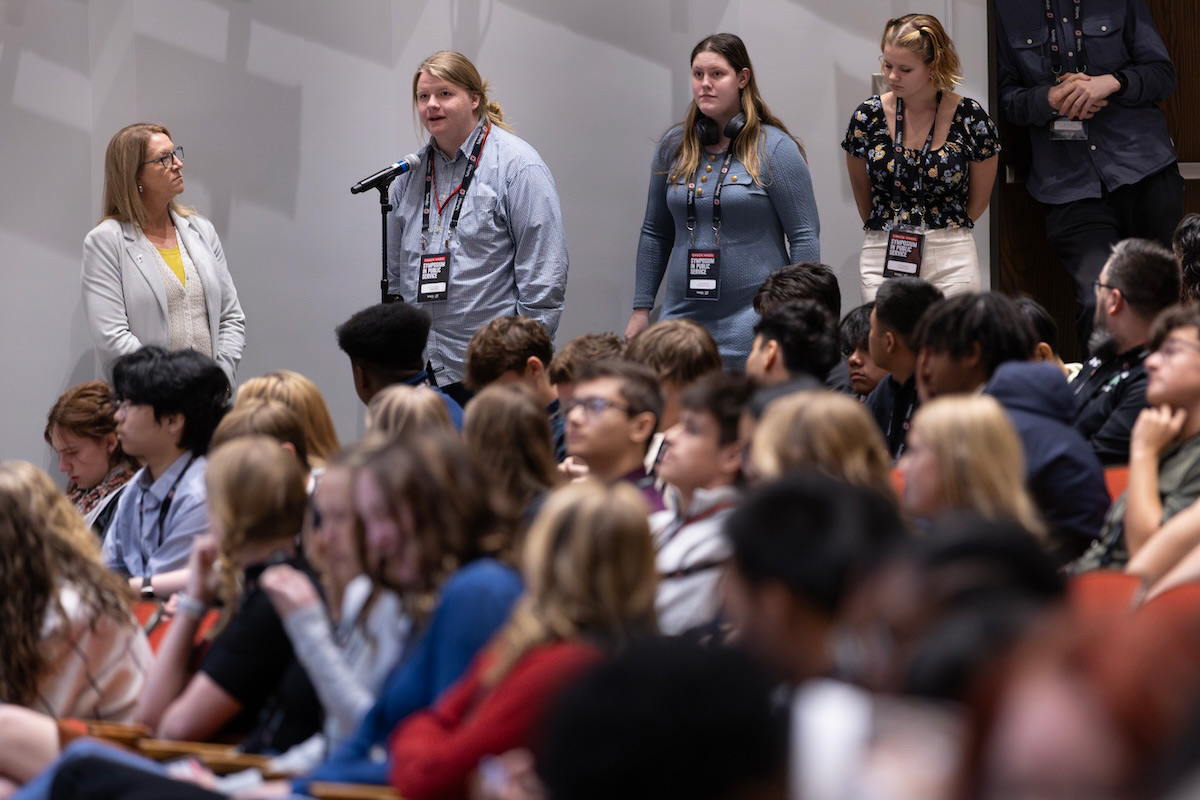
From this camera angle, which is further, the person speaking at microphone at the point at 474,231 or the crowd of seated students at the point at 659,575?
the person speaking at microphone at the point at 474,231

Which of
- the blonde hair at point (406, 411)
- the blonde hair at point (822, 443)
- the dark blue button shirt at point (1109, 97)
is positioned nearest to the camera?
the blonde hair at point (822, 443)

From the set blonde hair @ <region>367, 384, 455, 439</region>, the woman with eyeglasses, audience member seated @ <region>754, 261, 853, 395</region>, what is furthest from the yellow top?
blonde hair @ <region>367, 384, 455, 439</region>

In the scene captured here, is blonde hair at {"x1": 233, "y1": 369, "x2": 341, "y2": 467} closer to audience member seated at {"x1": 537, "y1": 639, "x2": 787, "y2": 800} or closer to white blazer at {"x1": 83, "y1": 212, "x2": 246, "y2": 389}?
white blazer at {"x1": 83, "y1": 212, "x2": 246, "y2": 389}

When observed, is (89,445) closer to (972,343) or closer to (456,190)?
(456,190)

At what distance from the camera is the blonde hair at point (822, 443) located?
226cm

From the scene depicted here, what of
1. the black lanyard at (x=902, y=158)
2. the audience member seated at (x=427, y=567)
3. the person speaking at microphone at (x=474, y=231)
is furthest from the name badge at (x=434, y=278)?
the audience member seated at (x=427, y=567)

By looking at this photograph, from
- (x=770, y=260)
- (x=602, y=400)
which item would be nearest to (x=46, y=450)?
(x=770, y=260)

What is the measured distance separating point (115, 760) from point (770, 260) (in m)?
3.20

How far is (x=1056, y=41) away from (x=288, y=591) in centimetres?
406

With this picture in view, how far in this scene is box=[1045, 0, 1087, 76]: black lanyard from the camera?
517 centimetres

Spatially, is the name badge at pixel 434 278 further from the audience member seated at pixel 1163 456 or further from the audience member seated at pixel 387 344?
the audience member seated at pixel 1163 456

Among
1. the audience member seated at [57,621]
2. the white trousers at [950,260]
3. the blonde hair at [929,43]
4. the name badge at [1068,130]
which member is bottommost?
the audience member seated at [57,621]

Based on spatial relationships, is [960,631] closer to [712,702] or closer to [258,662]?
[712,702]

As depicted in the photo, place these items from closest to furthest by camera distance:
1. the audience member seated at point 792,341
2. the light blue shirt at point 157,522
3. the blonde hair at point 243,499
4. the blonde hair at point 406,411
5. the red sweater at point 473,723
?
the red sweater at point 473,723 < the blonde hair at point 243,499 < the blonde hair at point 406,411 < the light blue shirt at point 157,522 < the audience member seated at point 792,341
